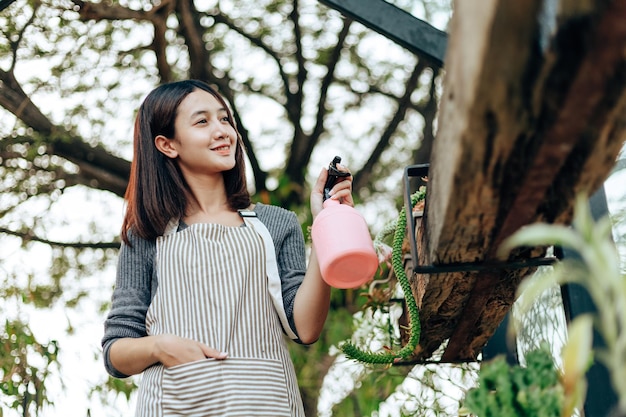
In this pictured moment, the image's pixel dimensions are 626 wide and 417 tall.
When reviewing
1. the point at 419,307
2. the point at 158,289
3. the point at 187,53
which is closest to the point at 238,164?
the point at 158,289

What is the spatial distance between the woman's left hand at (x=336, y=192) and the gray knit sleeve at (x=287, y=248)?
19 centimetres

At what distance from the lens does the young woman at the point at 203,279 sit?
56.9 inches

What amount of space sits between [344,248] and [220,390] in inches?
14.6

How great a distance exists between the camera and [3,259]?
3.71 meters

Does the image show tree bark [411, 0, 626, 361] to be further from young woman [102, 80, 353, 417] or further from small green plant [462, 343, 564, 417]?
young woman [102, 80, 353, 417]

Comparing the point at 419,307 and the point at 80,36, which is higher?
the point at 80,36

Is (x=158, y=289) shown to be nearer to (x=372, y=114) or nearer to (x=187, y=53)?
(x=187, y=53)

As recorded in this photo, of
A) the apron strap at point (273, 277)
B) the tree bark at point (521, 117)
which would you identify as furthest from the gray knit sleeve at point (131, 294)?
the tree bark at point (521, 117)

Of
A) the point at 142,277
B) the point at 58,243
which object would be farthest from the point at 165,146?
the point at 58,243

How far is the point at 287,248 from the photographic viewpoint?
170 centimetres

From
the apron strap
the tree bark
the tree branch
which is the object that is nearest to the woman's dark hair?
the apron strap

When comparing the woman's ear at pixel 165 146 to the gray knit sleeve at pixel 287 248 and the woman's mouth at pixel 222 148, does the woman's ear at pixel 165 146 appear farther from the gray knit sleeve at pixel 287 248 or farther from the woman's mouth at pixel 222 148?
the gray knit sleeve at pixel 287 248

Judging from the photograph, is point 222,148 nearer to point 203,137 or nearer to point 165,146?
point 203,137

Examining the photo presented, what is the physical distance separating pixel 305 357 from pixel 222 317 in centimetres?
218
